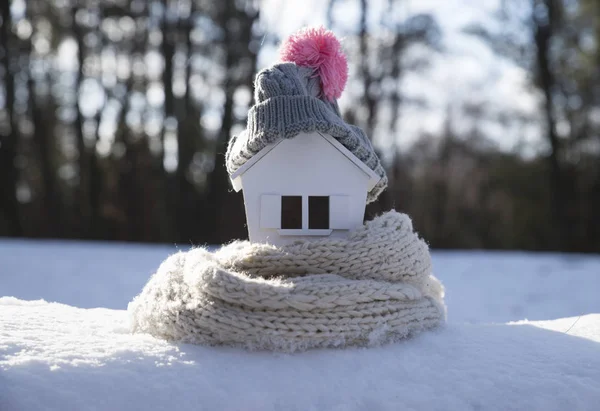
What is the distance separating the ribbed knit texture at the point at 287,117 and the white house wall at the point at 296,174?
56 mm

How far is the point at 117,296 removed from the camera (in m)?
4.00

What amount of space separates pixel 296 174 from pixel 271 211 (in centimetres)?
14

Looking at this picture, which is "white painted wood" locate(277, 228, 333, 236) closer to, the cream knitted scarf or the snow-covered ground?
the cream knitted scarf

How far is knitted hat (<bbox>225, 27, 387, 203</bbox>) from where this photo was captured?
64.7 inches

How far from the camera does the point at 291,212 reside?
1.75 meters

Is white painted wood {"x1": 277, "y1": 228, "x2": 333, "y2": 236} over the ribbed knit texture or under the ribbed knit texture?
under

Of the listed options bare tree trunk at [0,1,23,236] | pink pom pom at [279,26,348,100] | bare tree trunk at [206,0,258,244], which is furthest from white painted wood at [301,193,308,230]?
bare tree trunk at [0,1,23,236]

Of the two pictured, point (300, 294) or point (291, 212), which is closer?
point (300, 294)

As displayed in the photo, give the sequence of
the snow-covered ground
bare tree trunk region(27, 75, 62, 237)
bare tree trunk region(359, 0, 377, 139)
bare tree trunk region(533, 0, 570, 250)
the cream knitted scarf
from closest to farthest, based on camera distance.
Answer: the snow-covered ground < the cream knitted scarf < bare tree trunk region(533, 0, 570, 250) < bare tree trunk region(359, 0, 377, 139) < bare tree trunk region(27, 75, 62, 237)

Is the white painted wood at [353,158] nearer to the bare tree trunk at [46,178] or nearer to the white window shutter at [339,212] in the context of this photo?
the white window shutter at [339,212]

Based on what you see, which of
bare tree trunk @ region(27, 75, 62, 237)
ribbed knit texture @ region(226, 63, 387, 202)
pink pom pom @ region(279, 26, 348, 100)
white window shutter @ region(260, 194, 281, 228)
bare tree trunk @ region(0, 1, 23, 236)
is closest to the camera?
ribbed knit texture @ region(226, 63, 387, 202)

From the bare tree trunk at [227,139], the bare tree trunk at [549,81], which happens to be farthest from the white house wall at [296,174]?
the bare tree trunk at [549,81]

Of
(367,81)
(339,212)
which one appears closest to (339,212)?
(339,212)

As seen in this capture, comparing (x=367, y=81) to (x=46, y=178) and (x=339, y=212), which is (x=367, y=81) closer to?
(x=46, y=178)
